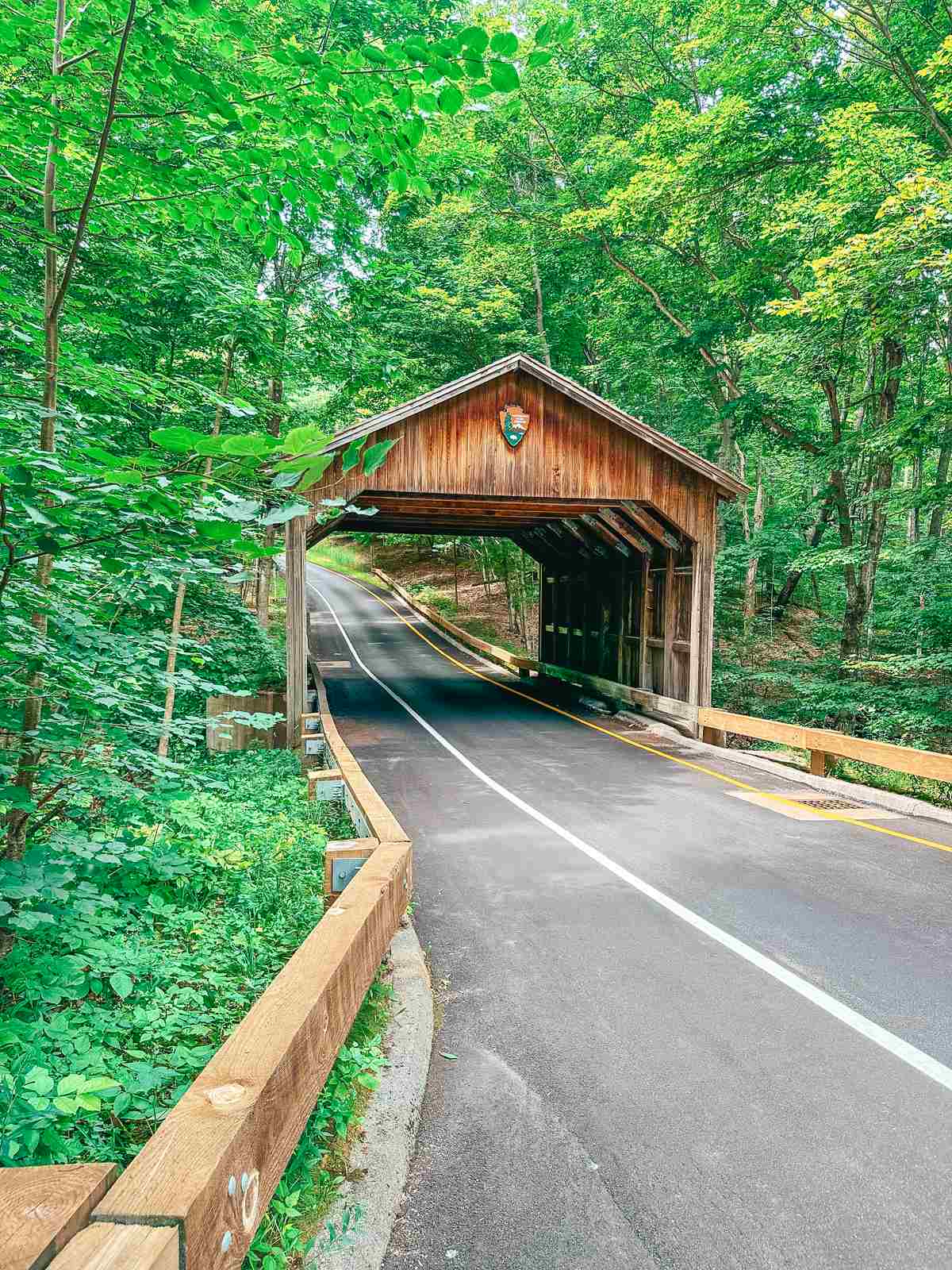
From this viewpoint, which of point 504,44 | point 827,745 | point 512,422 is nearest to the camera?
point 504,44

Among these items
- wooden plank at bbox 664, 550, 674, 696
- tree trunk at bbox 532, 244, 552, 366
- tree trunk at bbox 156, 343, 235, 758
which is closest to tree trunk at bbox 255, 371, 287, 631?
tree trunk at bbox 156, 343, 235, 758

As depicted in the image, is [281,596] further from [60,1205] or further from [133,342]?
[60,1205]

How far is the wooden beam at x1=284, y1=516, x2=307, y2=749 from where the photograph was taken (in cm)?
1217

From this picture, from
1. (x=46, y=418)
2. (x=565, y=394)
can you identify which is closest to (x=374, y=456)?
(x=46, y=418)

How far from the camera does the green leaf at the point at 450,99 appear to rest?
100 inches

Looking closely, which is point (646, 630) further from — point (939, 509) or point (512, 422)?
point (939, 509)

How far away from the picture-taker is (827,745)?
9641 millimetres

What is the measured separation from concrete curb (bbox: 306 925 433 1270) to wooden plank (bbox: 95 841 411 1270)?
43 centimetres

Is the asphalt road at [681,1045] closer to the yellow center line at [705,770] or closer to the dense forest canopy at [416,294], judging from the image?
the yellow center line at [705,770]

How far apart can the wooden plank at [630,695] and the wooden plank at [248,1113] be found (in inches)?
461

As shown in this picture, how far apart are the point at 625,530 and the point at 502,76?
14636 millimetres

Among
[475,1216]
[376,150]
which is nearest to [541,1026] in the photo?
[475,1216]

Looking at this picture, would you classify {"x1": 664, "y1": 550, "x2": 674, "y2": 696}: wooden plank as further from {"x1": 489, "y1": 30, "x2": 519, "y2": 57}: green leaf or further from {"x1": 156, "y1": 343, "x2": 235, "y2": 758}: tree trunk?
{"x1": 489, "y1": 30, "x2": 519, "y2": 57}: green leaf

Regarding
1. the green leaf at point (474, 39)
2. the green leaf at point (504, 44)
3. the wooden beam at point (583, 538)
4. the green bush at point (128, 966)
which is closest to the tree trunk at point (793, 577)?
the wooden beam at point (583, 538)
